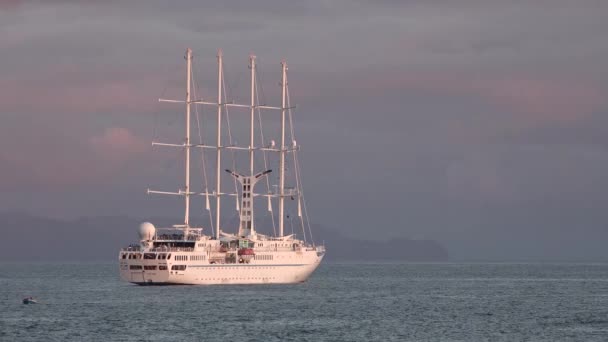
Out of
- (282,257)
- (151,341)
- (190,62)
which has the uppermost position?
(190,62)

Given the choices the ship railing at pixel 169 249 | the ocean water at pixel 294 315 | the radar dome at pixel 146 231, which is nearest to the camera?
the ocean water at pixel 294 315

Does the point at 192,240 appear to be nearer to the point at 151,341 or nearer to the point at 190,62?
the point at 190,62

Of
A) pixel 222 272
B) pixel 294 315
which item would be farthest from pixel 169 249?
pixel 294 315

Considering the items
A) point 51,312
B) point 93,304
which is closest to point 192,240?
point 93,304

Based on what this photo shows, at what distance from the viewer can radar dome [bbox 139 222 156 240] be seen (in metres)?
134

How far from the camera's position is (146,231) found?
13450 cm

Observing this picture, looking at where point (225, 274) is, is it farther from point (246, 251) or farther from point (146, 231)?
point (146, 231)

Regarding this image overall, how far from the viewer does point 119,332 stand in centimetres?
8519

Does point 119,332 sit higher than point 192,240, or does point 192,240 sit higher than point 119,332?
point 192,240

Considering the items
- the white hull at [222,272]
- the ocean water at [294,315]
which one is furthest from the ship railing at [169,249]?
the ocean water at [294,315]

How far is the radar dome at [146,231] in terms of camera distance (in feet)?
440

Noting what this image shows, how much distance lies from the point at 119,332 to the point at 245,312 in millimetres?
19467

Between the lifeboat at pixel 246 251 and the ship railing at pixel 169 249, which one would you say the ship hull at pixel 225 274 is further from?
the ship railing at pixel 169 249

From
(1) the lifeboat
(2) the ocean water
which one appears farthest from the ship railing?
(1) the lifeboat
